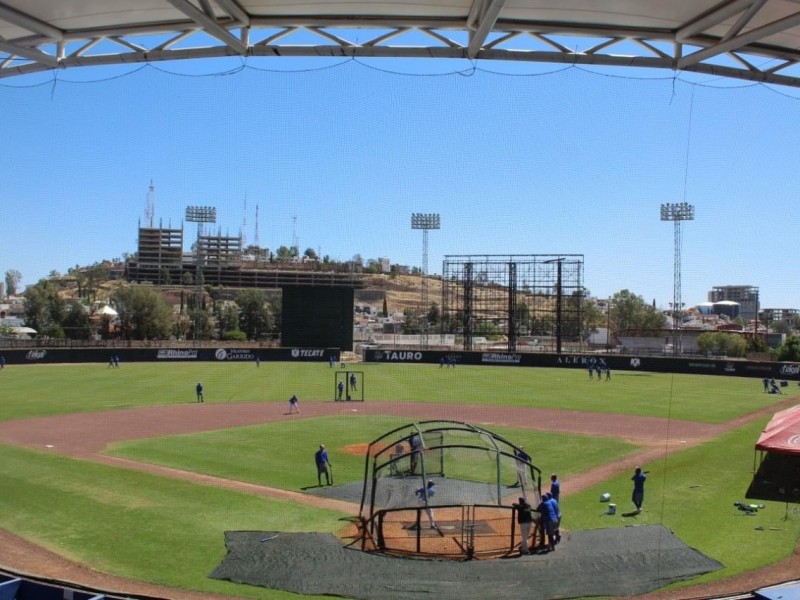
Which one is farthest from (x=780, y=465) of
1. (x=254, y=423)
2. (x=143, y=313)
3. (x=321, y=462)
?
(x=143, y=313)

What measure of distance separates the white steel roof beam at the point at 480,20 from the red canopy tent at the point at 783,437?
482 inches

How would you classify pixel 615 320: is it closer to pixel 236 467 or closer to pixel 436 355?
pixel 436 355

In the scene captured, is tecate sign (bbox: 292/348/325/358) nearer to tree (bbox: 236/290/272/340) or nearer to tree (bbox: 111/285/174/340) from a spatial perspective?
tree (bbox: 111/285/174/340)

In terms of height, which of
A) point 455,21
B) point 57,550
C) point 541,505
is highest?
point 455,21

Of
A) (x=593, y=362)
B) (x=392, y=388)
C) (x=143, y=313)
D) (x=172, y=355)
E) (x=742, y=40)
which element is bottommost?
(x=392, y=388)

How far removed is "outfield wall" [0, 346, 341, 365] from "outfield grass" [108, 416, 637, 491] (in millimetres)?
32253

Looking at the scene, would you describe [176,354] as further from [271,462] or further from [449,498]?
[449,498]

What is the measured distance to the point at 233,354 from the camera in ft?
202

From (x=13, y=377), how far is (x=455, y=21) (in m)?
44.6

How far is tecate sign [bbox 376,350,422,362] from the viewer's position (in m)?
63.2

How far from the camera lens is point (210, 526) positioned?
575 inches

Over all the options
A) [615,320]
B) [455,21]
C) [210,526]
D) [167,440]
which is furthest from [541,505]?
[615,320]

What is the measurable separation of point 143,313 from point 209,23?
74.1 m

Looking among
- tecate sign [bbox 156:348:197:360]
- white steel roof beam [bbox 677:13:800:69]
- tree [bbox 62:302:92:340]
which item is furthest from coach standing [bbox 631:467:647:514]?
tree [bbox 62:302:92:340]
